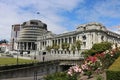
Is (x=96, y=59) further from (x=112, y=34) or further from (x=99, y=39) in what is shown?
(x=112, y=34)

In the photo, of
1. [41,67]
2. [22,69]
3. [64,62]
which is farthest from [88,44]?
[22,69]

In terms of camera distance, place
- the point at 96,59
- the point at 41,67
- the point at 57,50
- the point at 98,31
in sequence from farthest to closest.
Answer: the point at 57,50 < the point at 98,31 < the point at 41,67 < the point at 96,59

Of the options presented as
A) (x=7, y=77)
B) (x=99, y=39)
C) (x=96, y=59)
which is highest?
(x=99, y=39)

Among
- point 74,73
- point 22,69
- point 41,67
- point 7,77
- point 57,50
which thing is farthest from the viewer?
point 57,50

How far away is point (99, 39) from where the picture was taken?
521ft

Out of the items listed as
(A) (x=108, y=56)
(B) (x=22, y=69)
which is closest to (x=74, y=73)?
(A) (x=108, y=56)

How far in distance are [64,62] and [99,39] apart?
69793 millimetres

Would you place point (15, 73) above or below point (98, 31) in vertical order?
below

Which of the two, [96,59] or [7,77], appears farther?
[7,77]

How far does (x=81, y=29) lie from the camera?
166 metres

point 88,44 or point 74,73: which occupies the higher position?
point 88,44

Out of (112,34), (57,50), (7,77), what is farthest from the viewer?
(112,34)

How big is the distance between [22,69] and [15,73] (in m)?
3.00

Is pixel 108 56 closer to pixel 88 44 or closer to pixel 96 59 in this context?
pixel 96 59
